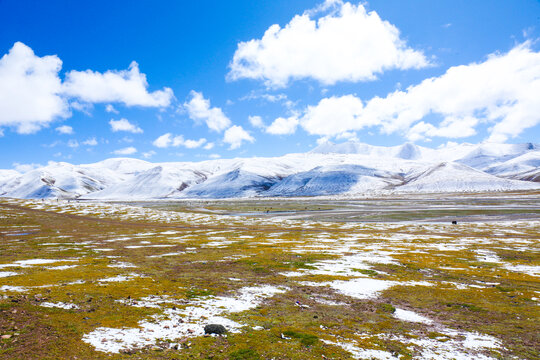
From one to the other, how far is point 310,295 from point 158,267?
55.3 feet

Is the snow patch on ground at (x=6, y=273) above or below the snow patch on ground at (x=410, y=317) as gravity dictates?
above

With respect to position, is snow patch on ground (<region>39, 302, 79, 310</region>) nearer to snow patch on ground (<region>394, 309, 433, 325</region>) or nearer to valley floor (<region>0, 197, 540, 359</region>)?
valley floor (<region>0, 197, 540, 359</region>)

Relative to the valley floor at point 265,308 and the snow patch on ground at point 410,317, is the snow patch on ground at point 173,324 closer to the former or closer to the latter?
the valley floor at point 265,308

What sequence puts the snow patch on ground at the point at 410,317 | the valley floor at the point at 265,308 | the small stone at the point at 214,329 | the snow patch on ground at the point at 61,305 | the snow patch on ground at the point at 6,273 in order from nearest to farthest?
the valley floor at the point at 265,308
the small stone at the point at 214,329
the snow patch on ground at the point at 61,305
the snow patch on ground at the point at 410,317
the snow patch on ground at the point at 6,273

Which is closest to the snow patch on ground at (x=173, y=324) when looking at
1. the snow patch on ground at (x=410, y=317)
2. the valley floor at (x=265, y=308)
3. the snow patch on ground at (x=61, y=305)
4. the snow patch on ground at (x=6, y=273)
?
the valley floor at (x=265, y=308)

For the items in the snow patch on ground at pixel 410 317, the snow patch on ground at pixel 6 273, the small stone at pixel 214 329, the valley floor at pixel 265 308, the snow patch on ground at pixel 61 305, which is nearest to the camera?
the valley floor at pixel 265 308

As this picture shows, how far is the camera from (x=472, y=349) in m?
13.6

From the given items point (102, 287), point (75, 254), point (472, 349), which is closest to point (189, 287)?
point (102, 287)

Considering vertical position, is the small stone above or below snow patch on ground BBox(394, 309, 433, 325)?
above

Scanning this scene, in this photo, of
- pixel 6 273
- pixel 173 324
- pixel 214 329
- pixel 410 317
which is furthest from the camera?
pixel 6 273

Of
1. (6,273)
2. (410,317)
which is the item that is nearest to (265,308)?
(410,317)

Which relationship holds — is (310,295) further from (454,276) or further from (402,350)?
(454,276)

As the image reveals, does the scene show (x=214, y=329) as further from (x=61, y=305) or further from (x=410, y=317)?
(x=410, y=317)

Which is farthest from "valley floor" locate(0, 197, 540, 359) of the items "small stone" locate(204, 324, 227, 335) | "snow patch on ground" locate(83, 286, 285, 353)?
"small stone" locate(204, 324, 227, 335)
